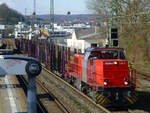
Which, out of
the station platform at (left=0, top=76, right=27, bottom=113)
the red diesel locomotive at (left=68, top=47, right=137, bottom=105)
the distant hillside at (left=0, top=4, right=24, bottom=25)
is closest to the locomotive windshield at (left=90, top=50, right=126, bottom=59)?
the red diesel locomotive at (left=68, top=47, right=137, bottom=105)

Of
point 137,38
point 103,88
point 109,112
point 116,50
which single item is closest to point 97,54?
point 116,50

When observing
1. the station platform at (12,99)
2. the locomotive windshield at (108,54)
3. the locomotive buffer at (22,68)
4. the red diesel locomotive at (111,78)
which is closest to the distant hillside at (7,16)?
the station platform at (12,99)

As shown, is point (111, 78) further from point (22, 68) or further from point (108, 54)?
point (22, 68)

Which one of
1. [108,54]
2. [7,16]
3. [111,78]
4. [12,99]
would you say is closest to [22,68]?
[111,78]

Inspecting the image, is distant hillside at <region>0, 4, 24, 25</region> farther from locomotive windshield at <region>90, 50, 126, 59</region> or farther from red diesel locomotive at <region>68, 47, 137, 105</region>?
red diesel locomotive at <region>68, 47, 137, 105</region>

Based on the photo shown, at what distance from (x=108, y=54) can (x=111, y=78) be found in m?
1.52

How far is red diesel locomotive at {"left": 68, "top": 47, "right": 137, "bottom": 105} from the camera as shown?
13.0 meters

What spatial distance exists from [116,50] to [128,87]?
1987mm

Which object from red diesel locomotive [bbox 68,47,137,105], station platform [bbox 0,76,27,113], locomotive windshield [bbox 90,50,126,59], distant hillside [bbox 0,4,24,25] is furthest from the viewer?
distant hillside [bbox 0,4,24,25]

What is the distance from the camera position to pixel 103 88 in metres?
13.0

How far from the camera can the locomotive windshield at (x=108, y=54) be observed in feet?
47.0

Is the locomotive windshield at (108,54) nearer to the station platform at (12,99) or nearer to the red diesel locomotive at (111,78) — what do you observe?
the red diesel locomotive at (111,78)

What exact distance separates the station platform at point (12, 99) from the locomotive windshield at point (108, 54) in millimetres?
3926

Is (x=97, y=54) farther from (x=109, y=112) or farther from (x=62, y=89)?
(x=62, y=89)
